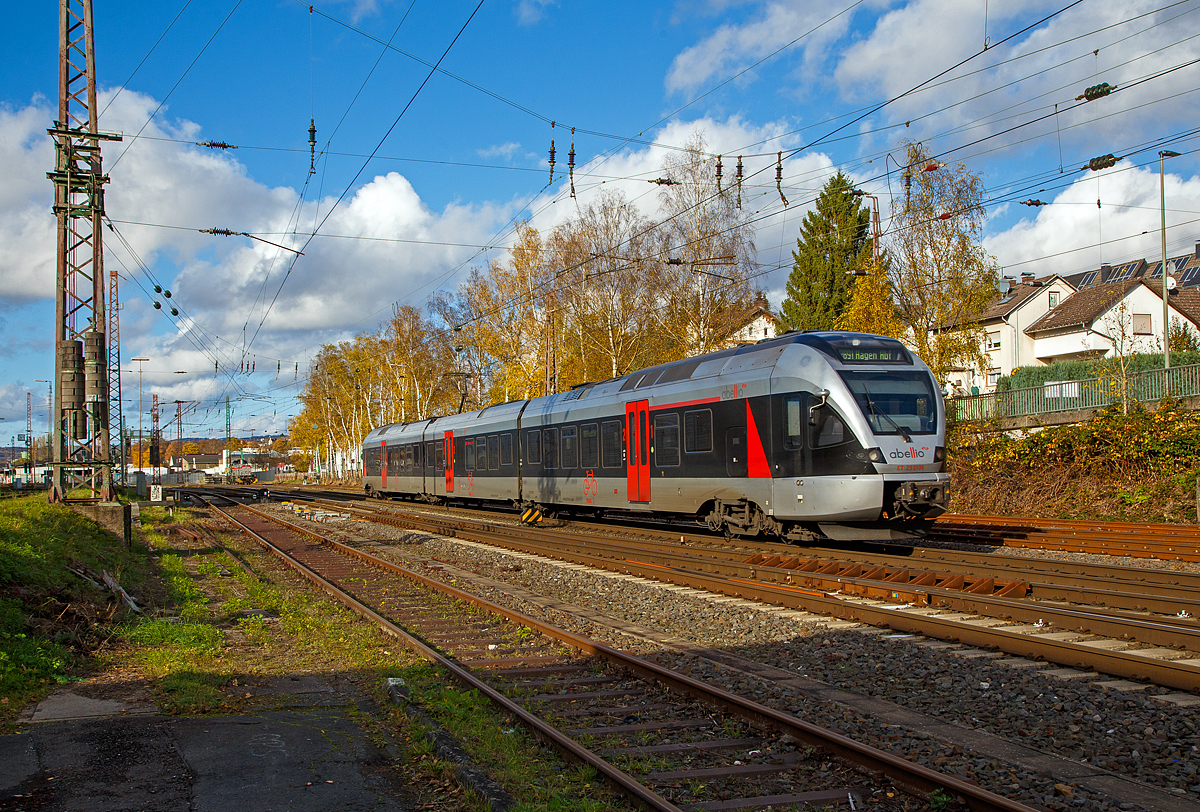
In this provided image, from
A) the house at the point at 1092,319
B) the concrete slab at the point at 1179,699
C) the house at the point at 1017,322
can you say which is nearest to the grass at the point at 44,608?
the concrete slab at the point at 1179,699

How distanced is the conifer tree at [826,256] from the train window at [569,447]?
31.0 meters

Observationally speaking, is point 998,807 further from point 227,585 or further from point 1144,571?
point 227,585

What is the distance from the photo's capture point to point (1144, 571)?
1103cm

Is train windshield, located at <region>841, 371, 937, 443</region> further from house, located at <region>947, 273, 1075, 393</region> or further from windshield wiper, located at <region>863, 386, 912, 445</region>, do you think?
house, located at <region>947, 273, 1075, 393</region>

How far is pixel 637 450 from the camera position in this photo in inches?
711

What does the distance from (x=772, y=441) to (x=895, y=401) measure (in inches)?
80.1

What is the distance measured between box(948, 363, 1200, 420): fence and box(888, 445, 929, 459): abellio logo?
37.5 ft

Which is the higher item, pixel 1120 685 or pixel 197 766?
pixel 197 766

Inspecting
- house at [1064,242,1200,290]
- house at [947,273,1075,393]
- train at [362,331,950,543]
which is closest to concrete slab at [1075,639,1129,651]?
train at [362,331,950,543]

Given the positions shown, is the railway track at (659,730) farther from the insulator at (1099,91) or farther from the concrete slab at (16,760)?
the insulator at (1099,91)

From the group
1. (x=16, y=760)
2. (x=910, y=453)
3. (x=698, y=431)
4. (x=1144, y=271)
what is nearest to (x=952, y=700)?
(x=16, y=760)

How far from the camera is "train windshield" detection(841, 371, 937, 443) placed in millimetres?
12828

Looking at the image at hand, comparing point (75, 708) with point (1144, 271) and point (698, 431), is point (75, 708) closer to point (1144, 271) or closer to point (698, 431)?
point (698, 431)

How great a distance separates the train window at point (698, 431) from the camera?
1570 centimetres
